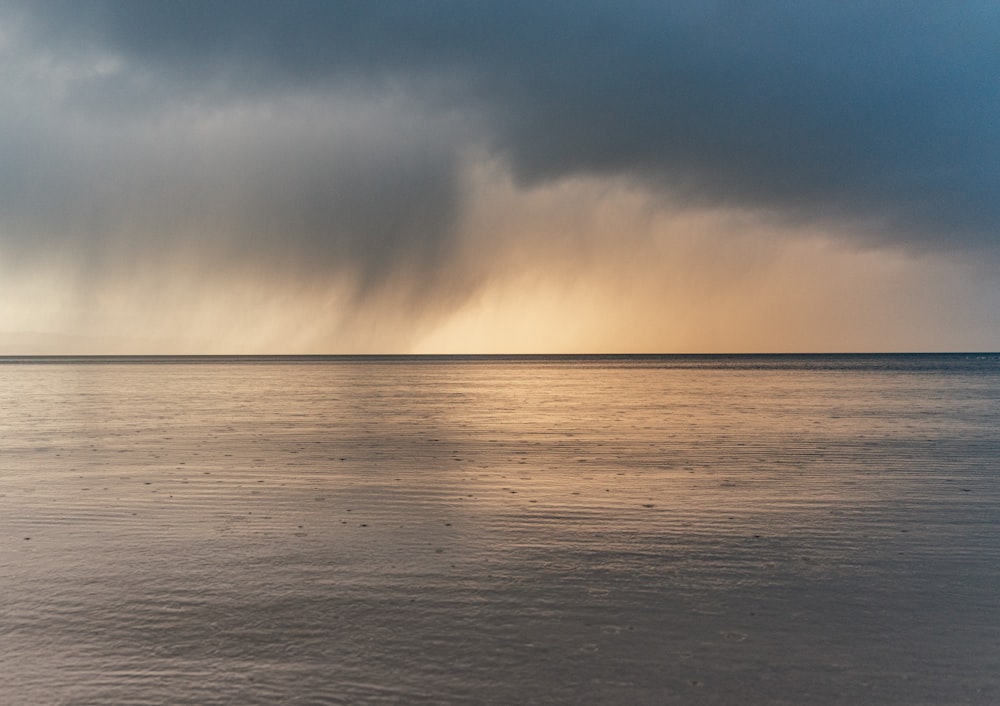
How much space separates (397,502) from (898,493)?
11.2 m

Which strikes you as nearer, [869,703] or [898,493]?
[869,703]

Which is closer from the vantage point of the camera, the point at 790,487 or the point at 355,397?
the point at 790,487

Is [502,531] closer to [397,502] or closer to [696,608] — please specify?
[397,502]

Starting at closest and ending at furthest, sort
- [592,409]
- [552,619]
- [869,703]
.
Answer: [869,703]
[552,619]
[592,409]

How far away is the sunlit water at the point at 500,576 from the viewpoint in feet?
28.0

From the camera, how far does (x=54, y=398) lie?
61531mm

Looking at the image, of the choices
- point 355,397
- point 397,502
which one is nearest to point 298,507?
point 397,502

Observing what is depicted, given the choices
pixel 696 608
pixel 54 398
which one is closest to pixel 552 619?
pixel 696 608

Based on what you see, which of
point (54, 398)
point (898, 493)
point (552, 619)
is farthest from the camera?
point (54, 398)

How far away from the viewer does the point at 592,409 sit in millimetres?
51031

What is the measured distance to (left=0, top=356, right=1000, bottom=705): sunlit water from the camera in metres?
8.54

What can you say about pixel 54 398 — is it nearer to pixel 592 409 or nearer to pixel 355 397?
pixel 355 397

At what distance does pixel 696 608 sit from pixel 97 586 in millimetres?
7990

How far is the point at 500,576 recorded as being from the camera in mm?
12297
